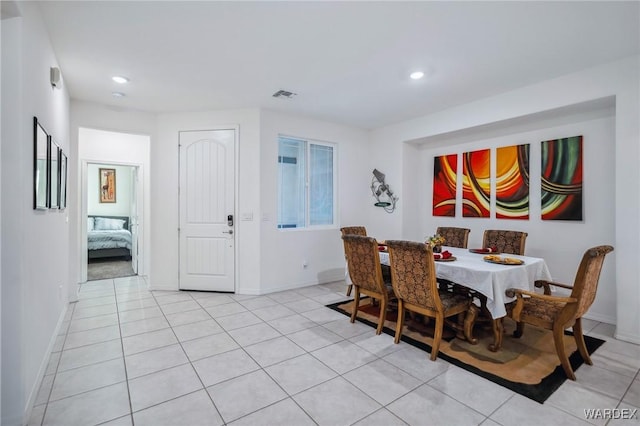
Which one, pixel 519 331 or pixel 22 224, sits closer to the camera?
pixel 22 224

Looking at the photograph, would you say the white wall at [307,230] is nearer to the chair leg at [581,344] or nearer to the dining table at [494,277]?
the dining table at [494,277]

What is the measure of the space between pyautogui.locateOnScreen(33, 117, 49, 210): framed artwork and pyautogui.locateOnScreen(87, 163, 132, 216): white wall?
601 centimetres

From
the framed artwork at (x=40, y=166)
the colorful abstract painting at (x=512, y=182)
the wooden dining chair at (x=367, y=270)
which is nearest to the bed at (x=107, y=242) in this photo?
the framed artwork at (x=40, y=166)

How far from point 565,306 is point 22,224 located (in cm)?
361

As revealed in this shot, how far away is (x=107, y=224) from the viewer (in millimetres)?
7402

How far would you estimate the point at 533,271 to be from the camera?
283 centimetres

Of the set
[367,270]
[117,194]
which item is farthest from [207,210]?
[117,194]

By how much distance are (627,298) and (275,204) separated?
403 centimetres

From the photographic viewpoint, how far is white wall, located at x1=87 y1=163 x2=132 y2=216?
7.66 meters

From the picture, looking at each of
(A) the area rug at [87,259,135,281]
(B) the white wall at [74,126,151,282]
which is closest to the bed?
(A) the area rug at [87,259,135,281]

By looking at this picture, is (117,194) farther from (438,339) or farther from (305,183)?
(438,339)

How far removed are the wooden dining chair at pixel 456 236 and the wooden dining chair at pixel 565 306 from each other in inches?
61.6

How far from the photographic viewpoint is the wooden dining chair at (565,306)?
218 centimetres

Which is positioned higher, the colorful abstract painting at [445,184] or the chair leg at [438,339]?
the colorful abstract painting at [445,184]
